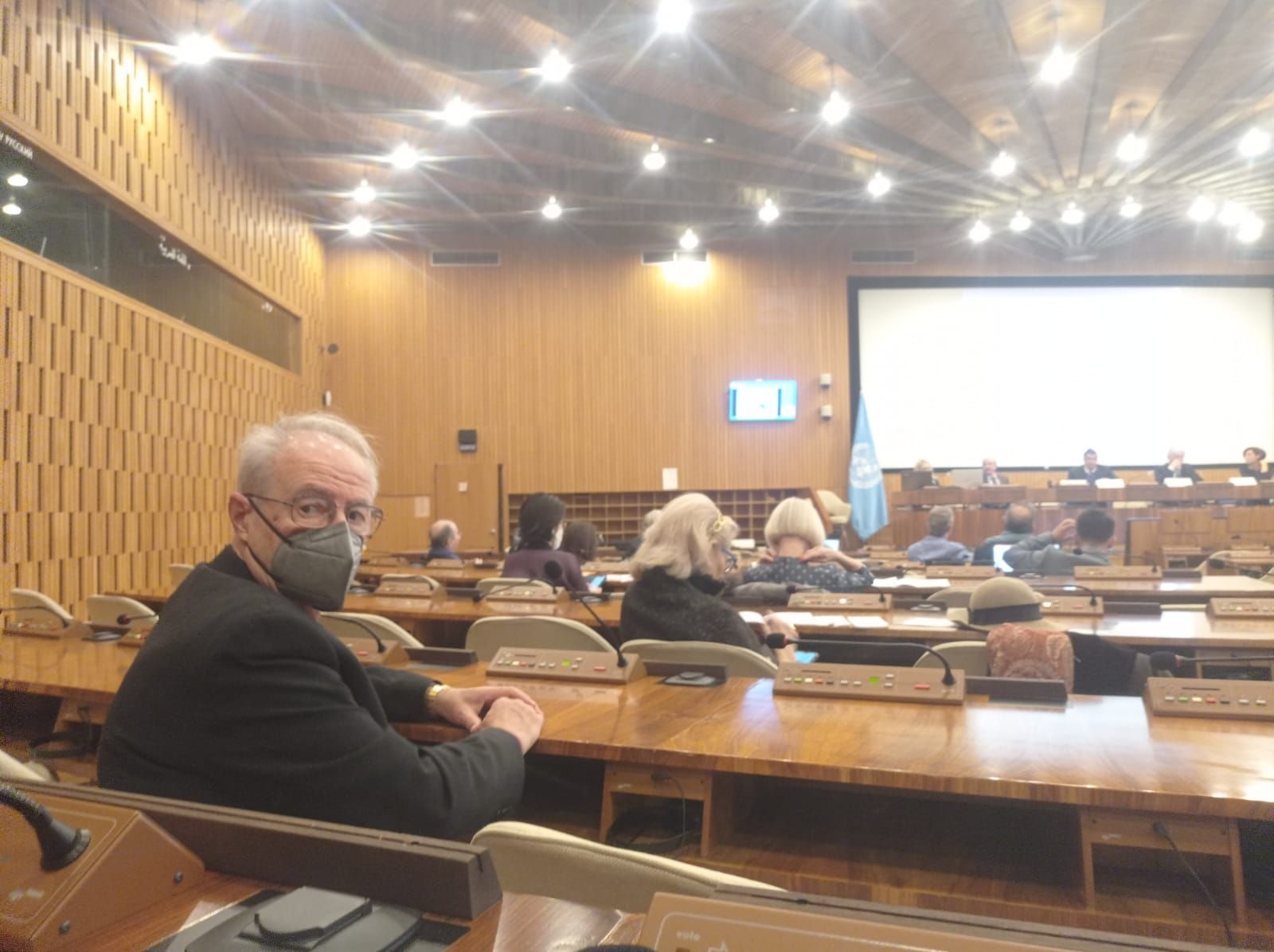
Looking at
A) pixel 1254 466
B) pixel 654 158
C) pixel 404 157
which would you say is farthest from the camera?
pixel 1254 466

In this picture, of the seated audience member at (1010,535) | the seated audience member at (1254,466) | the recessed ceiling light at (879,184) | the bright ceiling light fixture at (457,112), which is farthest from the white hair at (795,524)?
the seated audience member at (1254,466)

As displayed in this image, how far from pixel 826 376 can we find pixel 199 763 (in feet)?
40.4

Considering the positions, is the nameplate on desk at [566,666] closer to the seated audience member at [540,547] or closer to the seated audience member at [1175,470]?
the seated audience member at [540,547]

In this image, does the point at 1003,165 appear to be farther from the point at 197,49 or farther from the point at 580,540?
the point at 197,49

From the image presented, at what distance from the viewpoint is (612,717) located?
1.99 metres

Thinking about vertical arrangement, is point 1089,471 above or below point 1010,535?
above

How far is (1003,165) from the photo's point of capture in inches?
405

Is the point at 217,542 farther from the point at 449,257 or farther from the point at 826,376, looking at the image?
the point at 826,376

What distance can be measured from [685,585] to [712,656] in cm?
35

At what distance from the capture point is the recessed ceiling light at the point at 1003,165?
33.3 feet

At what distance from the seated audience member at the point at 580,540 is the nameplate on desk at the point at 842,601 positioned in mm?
2528

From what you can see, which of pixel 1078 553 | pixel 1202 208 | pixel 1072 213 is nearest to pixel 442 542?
pixel 1078 553

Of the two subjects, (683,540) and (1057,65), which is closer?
(683,540)

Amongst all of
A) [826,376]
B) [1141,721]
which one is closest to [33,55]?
[1141,721]
